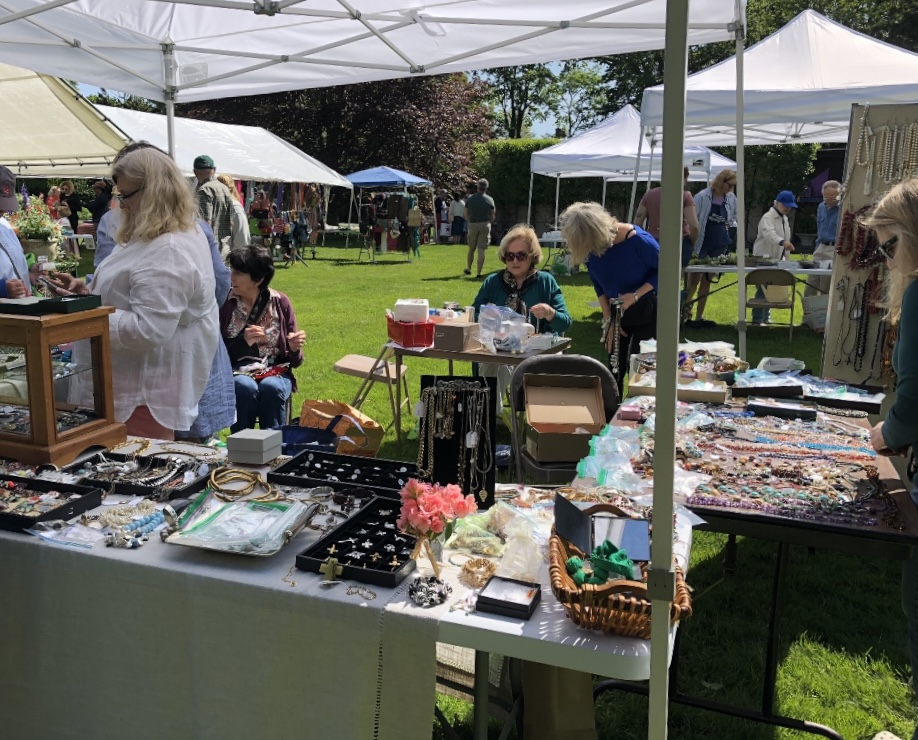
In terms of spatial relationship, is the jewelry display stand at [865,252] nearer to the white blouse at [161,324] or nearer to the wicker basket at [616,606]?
the wicker basket at [616,606]

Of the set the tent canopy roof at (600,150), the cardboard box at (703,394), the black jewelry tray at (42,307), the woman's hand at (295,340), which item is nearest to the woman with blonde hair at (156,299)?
the black jewelry tray at (42,307)

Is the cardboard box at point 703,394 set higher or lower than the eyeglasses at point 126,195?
lower

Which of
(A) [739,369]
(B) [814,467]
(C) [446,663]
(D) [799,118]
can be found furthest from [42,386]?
(D) [799,118]

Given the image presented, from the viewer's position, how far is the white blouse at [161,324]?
2549 mm

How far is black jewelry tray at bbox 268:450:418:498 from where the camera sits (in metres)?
2.12

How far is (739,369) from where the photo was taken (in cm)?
362

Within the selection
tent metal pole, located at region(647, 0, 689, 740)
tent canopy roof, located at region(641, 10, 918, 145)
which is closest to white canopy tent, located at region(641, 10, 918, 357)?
tent canopy roof, located at region(641, 10, 918, 145)

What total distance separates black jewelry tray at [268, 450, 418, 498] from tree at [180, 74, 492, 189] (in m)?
22.9

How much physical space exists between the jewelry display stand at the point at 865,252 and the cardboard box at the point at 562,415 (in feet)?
5.88

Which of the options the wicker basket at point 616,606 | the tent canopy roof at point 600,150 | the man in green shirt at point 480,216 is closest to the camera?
the wicker basket at point 616,606

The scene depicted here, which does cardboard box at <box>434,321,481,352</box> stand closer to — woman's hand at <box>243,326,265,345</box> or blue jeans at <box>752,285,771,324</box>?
woman's hand at <box>243,326,265,345</box>

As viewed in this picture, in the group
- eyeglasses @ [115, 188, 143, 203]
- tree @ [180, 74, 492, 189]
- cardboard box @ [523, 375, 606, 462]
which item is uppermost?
tree @ [180, 74, 492, 189]

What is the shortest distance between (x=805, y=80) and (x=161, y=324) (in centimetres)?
549

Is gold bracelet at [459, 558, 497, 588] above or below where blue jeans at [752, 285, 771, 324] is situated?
above
